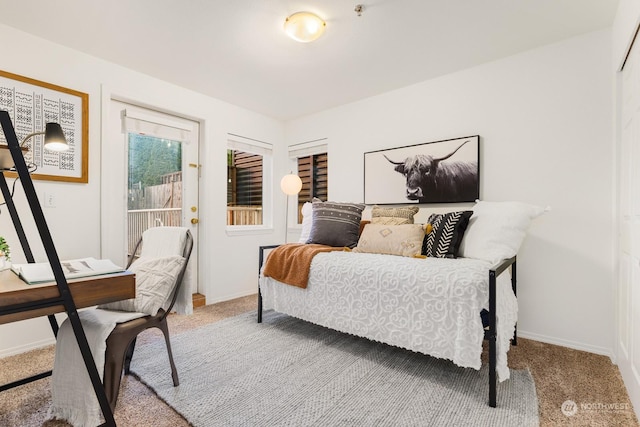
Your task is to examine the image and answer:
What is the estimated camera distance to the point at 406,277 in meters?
1.82

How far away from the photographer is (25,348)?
218 cm

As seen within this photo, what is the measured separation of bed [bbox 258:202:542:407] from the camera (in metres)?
1.58

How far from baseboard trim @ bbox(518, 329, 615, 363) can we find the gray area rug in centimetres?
67

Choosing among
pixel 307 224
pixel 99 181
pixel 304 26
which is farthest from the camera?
pixel 307 224

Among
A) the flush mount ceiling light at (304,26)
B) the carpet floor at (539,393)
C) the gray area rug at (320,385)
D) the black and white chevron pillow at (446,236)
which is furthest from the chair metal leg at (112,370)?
the flush mount ceiling light at (304,26)

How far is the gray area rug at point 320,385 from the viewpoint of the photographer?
1438 millimetres

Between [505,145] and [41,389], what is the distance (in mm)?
3453

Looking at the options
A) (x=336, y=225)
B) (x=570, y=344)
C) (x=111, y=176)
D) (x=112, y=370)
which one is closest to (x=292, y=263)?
(x=336, y=225)

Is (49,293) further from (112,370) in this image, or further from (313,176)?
(313,176)

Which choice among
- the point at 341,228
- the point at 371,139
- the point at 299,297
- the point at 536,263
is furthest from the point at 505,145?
the point at 299,297

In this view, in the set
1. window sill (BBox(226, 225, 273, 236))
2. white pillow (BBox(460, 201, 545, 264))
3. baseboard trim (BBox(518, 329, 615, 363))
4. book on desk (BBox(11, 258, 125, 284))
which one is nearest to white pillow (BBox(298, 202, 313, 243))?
window sill (BBox(226, 225, 273, 236))

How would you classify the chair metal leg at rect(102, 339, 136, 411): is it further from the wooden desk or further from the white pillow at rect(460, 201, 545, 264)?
the white pillow at rect(460, 201, 545, 264)

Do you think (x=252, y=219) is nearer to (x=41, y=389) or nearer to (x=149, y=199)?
(x=149, y=199)

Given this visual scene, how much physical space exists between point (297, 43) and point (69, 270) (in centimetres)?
201
